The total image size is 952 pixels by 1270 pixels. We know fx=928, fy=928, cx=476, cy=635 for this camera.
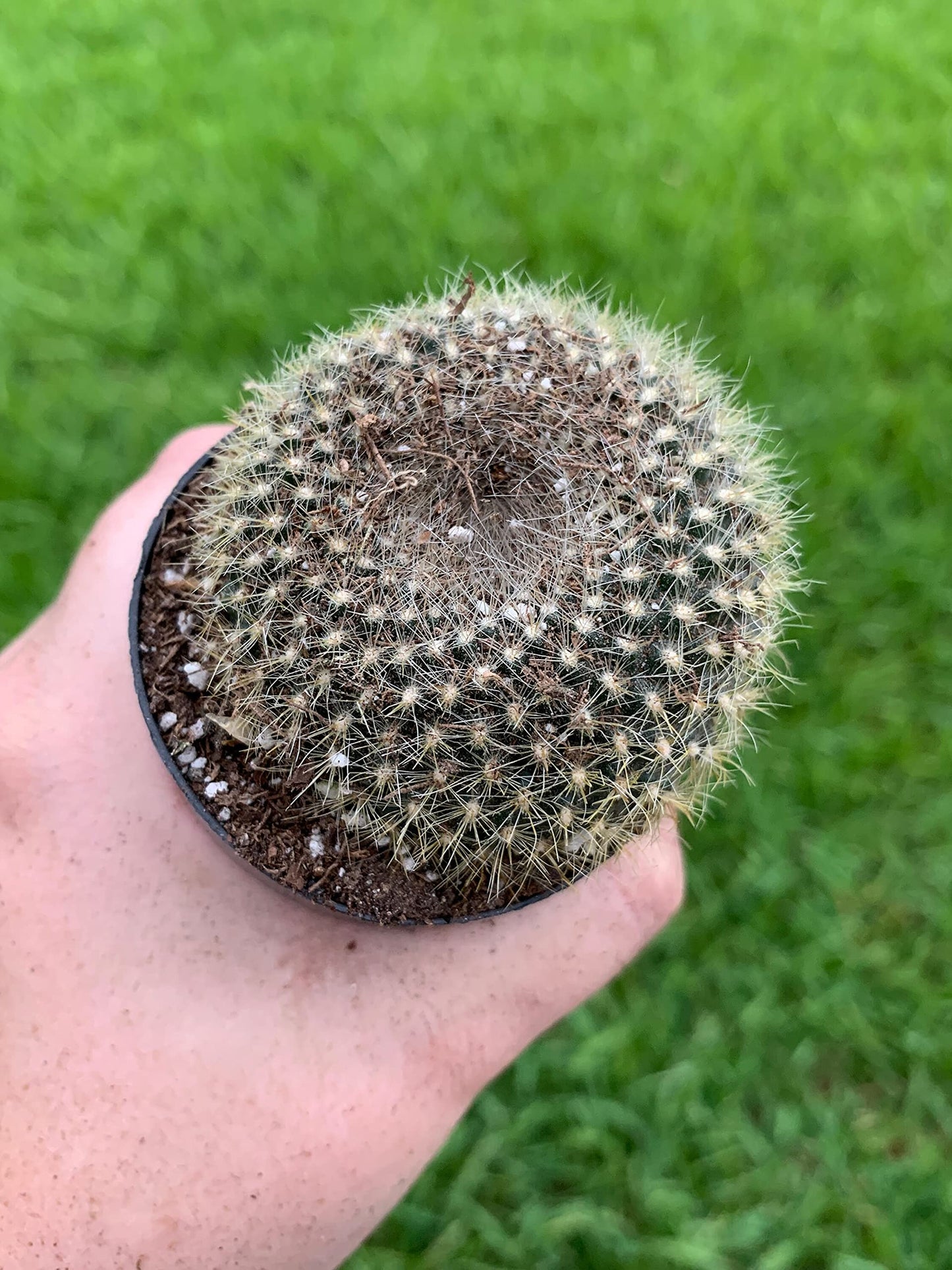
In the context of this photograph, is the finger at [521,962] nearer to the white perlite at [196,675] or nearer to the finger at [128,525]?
the white perlite at [196,675]

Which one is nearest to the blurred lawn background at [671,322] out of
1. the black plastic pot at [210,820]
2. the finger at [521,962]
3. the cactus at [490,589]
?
the finger at [521,962]

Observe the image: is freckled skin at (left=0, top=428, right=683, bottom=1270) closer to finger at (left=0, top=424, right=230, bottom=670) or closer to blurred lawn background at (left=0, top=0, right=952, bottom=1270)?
finger at (left=0, top=424, right=230, bottom=670)

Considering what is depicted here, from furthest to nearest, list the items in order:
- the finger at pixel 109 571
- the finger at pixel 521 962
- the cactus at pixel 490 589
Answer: the finger at pixel 109 571 → the finger at pixel 521 962 → the cactus at pixel 490 589

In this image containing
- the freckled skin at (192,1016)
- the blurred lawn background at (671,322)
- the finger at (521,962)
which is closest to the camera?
the freckled skin at (192,1016)

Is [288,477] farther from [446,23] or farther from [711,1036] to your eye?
[446,23]

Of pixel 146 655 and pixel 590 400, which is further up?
pixel 590 400

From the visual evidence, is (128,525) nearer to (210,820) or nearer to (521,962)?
(210,820)

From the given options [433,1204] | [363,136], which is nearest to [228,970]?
[433,1204]

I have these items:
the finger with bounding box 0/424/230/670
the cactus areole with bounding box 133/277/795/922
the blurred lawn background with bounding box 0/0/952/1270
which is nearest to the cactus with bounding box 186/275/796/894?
the cactus areole with bounding box 133/277/795/922
